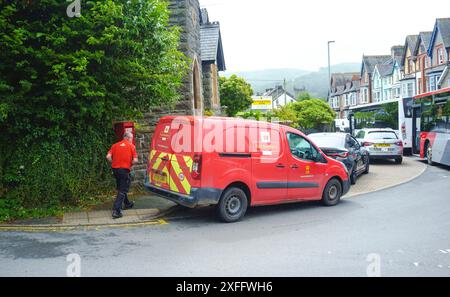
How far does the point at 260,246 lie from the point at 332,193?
13.2 ft

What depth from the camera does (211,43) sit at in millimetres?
19625

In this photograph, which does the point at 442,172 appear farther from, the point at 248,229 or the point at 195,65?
the point at 248,229

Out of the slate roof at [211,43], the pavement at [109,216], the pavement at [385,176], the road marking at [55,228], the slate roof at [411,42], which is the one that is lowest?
the road marking at [55,228]

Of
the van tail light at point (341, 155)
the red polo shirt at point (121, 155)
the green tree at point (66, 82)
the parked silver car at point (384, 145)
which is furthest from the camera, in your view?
the parked silver car at point (384, 145)

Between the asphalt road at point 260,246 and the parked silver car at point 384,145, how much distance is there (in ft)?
29.4

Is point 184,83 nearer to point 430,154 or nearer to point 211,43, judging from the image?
point 211,43

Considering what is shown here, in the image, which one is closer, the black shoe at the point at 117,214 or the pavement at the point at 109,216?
the pavement at the point at 109,216

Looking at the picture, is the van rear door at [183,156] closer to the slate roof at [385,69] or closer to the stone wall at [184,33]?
the stone wall at [184,33]

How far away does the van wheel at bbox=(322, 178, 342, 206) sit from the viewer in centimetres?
966

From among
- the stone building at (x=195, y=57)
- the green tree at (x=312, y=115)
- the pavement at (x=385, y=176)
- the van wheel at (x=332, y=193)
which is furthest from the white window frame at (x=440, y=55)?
the van wheel at (x=332, y=193)

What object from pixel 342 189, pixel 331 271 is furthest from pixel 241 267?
pixel 342 189

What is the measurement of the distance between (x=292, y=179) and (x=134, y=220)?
3.35 meters

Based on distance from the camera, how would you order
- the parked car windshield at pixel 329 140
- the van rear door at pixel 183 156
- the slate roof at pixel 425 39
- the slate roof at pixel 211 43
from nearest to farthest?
the van rear door at pixel 183 156, the parked car windshield at pixel 329 140, the slate roof at pixel 211 43, the slate roof at pixel 425 39

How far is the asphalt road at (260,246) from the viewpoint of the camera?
5309 millimetres
